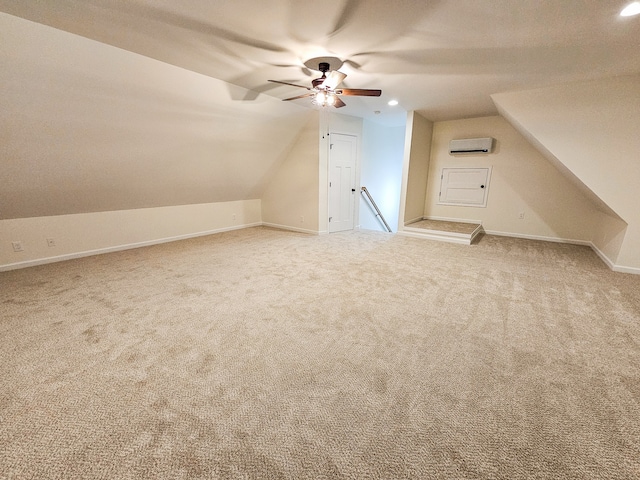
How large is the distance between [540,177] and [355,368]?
538 cm

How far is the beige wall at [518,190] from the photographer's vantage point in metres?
4.58

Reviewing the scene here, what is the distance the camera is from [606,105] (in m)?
3.03

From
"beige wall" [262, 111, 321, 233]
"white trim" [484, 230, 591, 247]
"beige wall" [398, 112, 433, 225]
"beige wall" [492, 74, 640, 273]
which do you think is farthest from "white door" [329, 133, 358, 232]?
"white trim" [484, 230, 591, 247]

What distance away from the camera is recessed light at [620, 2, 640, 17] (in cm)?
175

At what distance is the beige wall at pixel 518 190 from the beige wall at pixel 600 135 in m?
1.18

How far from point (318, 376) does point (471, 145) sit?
5544mm

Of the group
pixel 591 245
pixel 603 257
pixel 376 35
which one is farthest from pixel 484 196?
pixel 376 35

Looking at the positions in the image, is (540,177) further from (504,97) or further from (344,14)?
(344,14)

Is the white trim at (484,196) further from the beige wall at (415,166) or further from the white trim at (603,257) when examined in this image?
the white trim at (603,257)

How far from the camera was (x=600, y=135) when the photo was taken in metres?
3.11

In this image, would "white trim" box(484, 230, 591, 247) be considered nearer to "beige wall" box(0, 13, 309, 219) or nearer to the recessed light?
the recessed light

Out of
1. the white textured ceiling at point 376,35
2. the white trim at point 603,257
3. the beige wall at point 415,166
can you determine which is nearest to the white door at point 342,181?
Answer: the beige wall at point 415,166

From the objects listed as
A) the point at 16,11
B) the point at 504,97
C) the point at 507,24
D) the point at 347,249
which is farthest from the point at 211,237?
the point at 504,97

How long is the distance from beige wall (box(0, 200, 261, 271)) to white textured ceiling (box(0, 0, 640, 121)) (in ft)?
8.47
